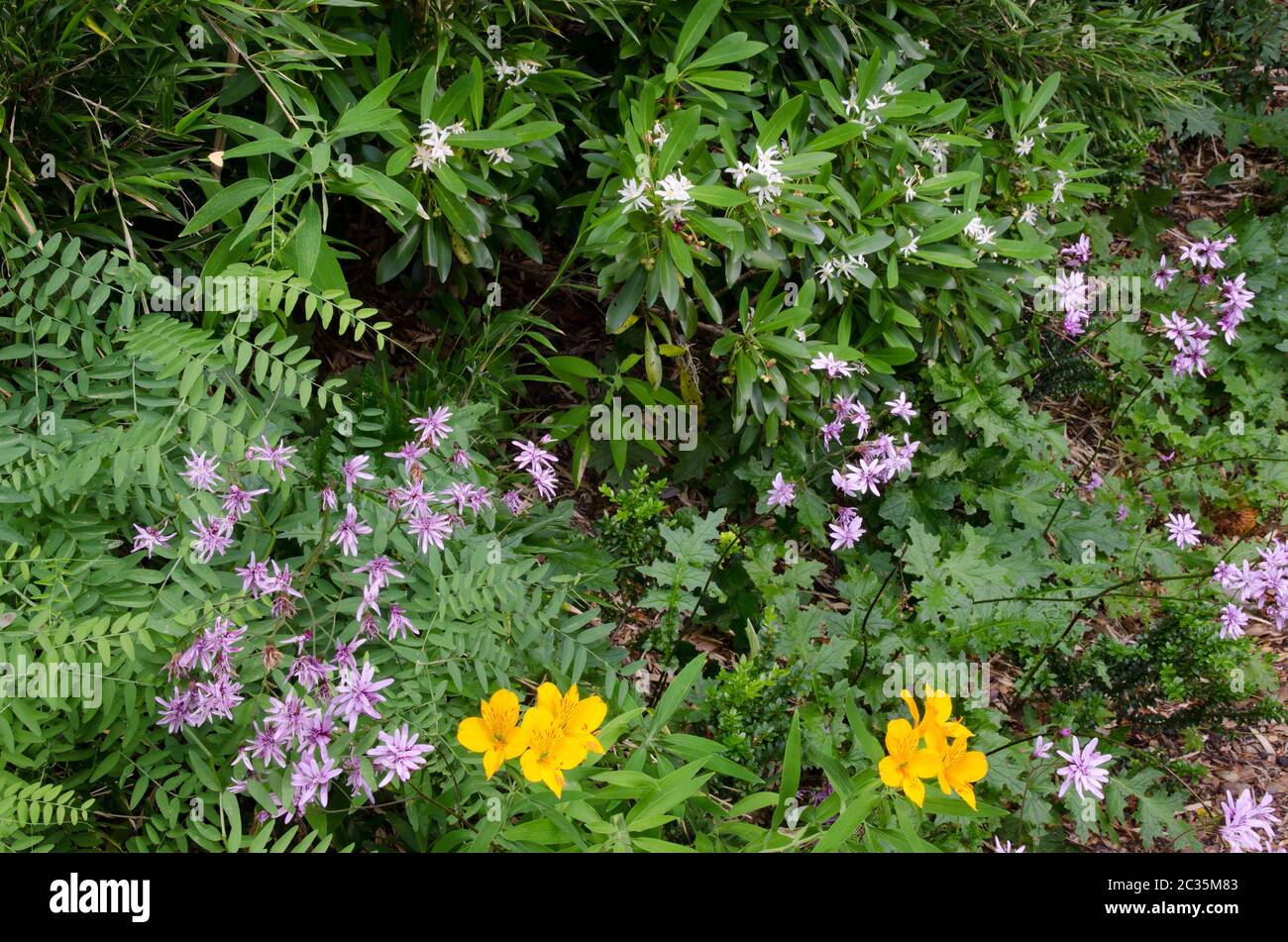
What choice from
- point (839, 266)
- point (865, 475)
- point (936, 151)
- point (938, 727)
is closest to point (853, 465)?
point (865, 475)

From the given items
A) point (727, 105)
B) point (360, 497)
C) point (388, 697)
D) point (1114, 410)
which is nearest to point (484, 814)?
point (388, 697)

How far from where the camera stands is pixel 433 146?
2.34m

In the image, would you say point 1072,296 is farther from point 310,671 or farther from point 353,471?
point 310,671

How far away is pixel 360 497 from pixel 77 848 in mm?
783

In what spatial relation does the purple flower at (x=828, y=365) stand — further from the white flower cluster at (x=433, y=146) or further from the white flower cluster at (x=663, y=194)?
the white flower cluster at (x=433, y=146)

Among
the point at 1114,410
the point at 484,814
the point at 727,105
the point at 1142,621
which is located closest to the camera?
the point at 484,814

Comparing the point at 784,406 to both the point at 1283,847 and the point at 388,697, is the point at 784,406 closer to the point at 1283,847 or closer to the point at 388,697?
the point at 388,697

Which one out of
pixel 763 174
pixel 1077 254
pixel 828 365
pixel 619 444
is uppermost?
pixel 1077 254

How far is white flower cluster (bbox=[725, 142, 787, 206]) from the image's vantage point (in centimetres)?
251

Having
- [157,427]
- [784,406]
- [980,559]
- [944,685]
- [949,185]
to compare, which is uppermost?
[949,185]

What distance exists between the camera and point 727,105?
2.66 metres

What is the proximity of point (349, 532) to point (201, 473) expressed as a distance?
0.27m

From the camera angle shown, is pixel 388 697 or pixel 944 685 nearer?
pixel 388 697

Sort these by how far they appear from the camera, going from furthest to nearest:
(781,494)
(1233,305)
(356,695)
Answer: (1233,305), (781,494), (356,695)
